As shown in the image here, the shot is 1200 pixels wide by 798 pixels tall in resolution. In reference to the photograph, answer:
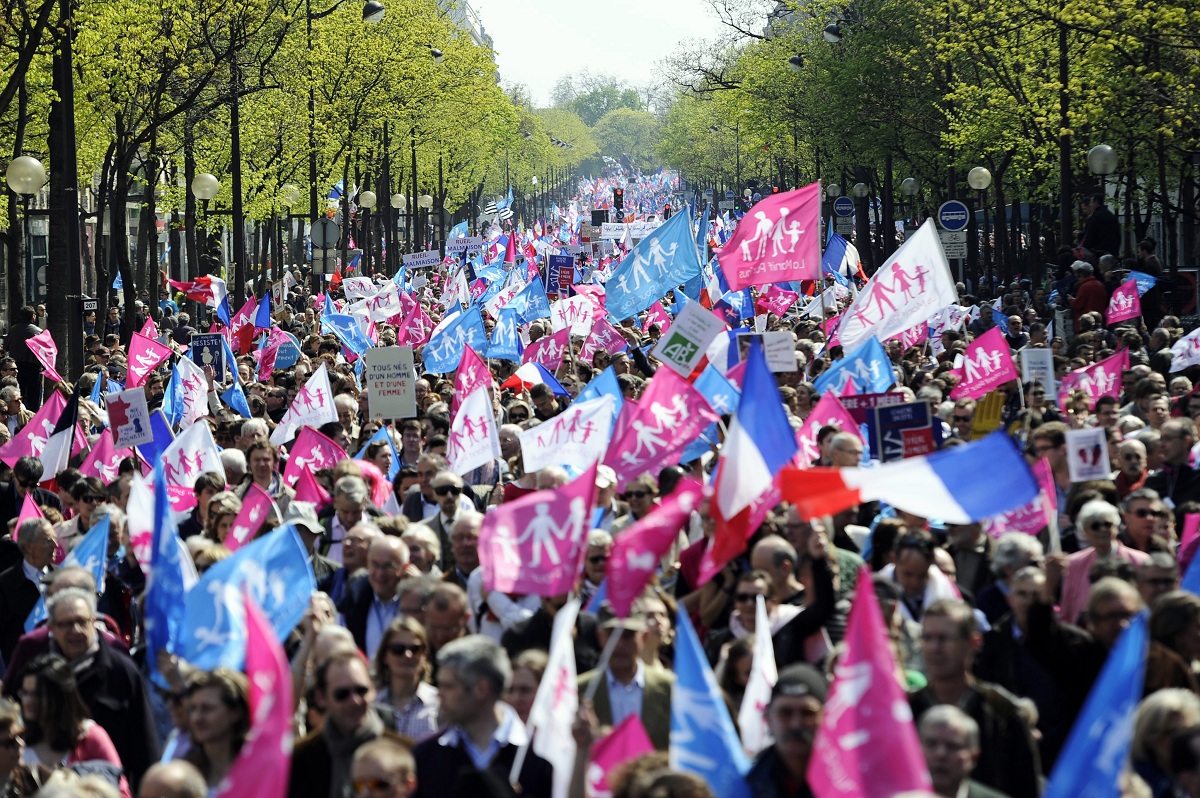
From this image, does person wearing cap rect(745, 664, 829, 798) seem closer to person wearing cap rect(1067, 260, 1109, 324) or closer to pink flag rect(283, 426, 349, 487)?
pink flag rect(283, 426, 349, 487)

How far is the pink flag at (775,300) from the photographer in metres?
26.7

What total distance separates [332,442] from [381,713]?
7.09 m

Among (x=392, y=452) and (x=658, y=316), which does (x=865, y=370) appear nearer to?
(x=392, y=452)

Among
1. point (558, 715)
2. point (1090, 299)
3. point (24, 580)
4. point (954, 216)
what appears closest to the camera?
point (558, 715)

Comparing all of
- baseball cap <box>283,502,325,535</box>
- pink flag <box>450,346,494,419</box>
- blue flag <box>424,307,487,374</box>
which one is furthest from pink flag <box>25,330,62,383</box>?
baseball cap <box>283,502,325,535</box>

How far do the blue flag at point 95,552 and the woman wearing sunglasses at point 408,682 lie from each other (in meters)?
2.90

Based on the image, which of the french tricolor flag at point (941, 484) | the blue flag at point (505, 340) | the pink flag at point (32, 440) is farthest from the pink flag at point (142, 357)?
the french tricolor flag at point (941, 484)

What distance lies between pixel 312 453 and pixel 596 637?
21.7 feet

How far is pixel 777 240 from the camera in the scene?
17828mm

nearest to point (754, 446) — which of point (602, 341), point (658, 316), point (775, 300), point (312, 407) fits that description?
point (312, 407)

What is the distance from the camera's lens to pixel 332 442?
14141 millimetres

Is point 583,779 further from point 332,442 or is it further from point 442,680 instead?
point 332,442

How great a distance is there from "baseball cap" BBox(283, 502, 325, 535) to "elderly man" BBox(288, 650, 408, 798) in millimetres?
3808

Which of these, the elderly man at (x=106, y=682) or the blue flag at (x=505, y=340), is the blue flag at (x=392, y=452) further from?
the blue flag at (x=505, y=340)
